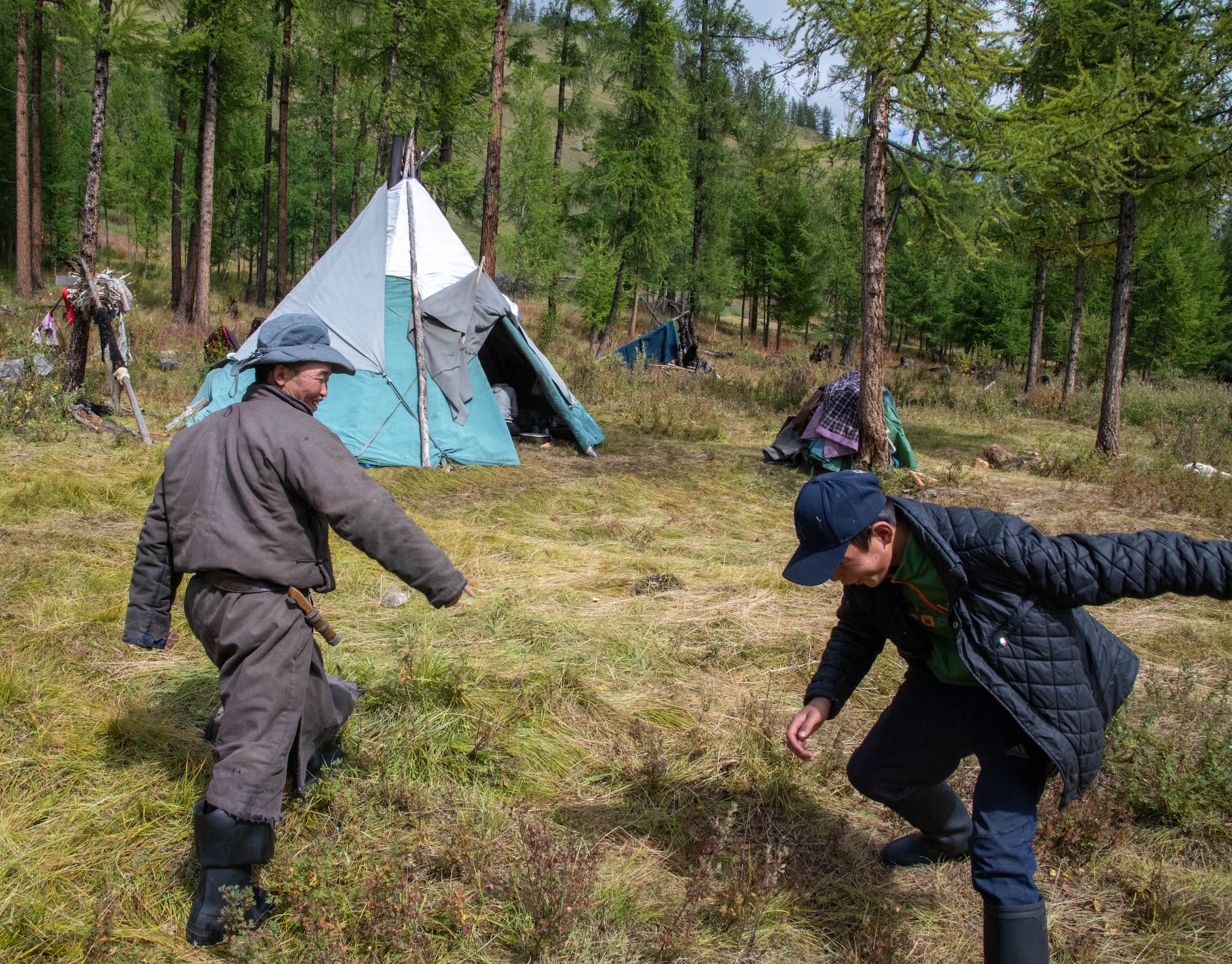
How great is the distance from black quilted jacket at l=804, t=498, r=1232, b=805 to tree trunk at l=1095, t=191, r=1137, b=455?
1056 centimetres

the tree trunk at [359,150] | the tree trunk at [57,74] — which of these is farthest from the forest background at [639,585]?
the tree trunk at [57,74]

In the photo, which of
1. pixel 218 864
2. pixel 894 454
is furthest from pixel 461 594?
pixel 894 454

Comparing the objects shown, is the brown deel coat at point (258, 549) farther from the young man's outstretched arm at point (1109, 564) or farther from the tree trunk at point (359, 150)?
the tree trunk at point (359, 150)

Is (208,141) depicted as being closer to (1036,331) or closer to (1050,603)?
(1050,603)

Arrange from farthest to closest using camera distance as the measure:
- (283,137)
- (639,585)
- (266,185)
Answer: (266,185), (283,137), (639,585)

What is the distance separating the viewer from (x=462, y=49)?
1588 centimetres

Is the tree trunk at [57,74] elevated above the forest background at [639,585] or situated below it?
above

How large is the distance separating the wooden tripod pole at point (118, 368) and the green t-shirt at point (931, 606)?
786 centimetres

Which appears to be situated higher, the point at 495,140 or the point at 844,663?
the point at 495,140

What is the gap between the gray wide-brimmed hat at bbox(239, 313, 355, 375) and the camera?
2.39m

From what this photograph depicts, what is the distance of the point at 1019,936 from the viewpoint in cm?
182

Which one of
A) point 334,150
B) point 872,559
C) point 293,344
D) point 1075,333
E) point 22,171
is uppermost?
point 334,150

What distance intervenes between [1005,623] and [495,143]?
1255 cm

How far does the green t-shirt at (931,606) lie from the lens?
2.07 m
